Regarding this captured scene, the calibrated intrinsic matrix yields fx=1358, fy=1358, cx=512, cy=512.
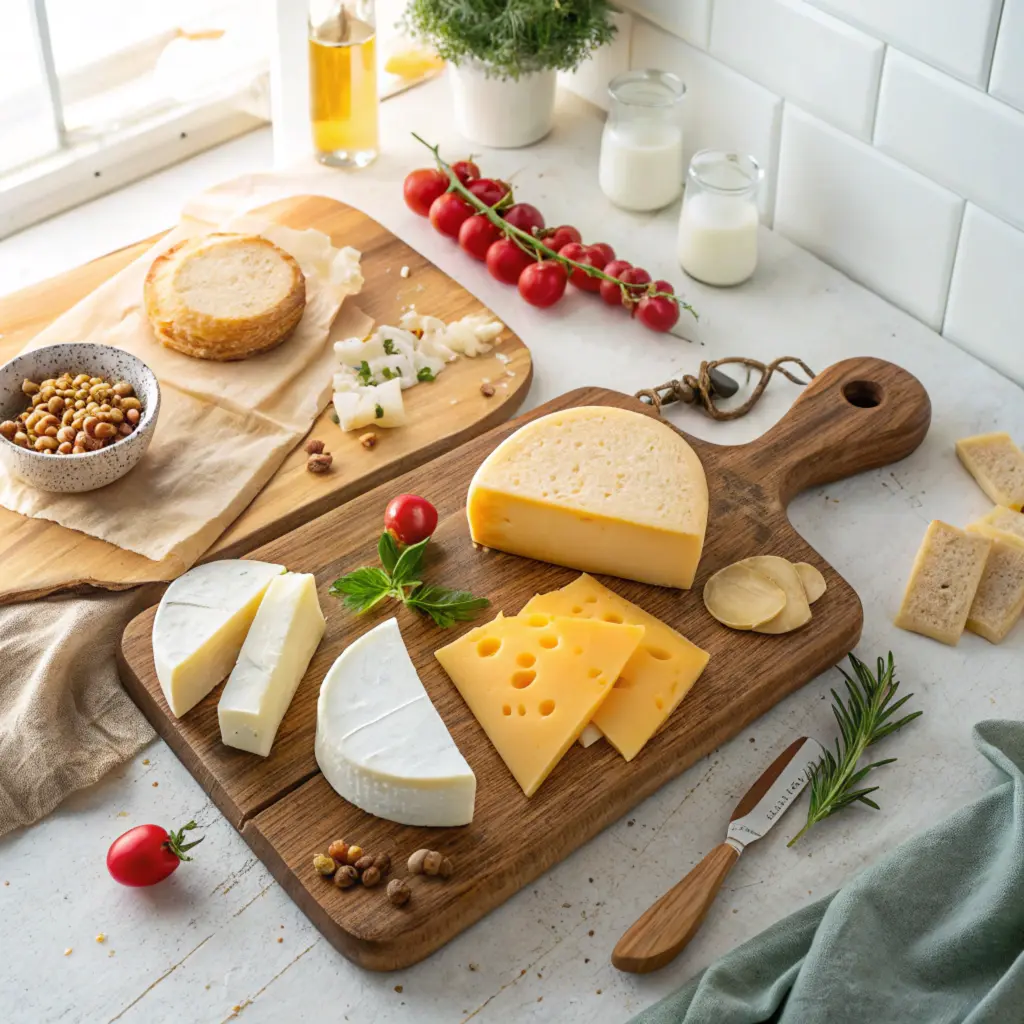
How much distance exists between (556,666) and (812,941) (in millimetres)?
407

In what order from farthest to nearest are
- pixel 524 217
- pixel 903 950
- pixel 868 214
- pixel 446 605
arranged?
pixel 524 217, pixel 868 214, pixel 446 605, pixel 903 950

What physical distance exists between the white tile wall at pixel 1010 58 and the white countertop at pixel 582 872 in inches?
16.8

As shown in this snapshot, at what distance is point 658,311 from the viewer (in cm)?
212

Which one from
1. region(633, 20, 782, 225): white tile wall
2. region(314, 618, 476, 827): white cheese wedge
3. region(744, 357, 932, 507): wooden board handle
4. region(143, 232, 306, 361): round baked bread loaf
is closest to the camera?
region(314, 618, 476, 827): white cheese wedge

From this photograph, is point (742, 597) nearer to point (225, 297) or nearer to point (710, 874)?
point (710, 874)

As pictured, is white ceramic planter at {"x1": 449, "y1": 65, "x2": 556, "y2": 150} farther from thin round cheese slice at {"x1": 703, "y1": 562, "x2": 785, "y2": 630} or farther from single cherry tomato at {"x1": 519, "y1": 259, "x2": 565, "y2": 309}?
thin round cheese slice at {"x1": 703, "y1": 562, "x2": 785, "y2": 630}

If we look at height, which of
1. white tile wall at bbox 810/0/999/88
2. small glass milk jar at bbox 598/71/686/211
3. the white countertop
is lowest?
the white countertop

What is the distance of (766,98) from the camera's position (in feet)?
7.22

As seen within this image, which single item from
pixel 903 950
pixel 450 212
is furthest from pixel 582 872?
pixel 450 212

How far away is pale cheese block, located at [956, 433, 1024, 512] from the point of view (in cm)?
187

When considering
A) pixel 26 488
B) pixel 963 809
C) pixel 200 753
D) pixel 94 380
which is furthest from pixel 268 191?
pixel 963 809

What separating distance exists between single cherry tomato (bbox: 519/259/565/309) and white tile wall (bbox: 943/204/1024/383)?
0.60m

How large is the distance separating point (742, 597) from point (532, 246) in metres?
0.80

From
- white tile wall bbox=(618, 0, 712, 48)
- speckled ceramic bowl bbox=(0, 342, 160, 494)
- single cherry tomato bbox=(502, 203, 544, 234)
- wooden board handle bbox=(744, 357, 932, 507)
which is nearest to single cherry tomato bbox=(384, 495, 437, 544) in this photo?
speckled ceramic bowl bbox=(0, 342, 160, 494)
